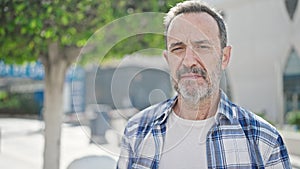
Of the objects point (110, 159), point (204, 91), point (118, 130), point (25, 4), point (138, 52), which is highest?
point (25, 4)

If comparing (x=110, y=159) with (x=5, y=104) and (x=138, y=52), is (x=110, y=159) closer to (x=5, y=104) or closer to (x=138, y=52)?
(x=138, y=52)

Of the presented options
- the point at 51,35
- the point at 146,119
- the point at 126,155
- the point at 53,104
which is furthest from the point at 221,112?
the point at 53,104

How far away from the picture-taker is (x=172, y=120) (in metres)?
1.83

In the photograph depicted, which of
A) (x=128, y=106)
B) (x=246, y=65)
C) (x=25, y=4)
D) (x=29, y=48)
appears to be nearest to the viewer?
(x=128, y=106)

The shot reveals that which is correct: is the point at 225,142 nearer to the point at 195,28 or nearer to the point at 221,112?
the point at 221,112

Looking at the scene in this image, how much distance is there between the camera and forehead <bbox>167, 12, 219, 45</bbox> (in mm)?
1680

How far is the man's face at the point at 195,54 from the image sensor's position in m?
1.67

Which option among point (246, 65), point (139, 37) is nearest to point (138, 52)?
point (139, 37)

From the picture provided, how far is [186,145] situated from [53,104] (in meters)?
3.11

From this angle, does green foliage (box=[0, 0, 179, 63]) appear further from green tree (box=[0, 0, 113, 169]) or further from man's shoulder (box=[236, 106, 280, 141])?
man's shoulder (box=[236, 106, 280, 141])

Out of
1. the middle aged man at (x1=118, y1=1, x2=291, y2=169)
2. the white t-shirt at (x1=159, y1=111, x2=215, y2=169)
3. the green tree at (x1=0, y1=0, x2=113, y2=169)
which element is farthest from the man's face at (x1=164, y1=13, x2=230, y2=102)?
the green tree at (x1=0, y1=0, x2=113, y2=169)

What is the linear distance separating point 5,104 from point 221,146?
22133mm

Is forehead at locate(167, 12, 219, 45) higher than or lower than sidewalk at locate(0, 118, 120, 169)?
higher

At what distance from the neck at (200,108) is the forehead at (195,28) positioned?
10.3 inches
